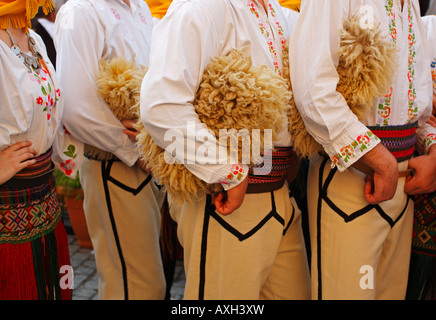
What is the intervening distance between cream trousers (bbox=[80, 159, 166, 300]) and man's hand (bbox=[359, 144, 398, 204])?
1035mm

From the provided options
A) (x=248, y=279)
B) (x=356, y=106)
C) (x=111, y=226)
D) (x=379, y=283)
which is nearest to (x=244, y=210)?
(x=248, y=279)

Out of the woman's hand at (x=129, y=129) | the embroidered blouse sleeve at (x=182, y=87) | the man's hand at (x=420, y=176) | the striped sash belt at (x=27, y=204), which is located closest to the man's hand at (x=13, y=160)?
the striped sash belt at (x=27, y=204)

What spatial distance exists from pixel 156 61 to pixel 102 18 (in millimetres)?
757

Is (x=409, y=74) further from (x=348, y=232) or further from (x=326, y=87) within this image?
(x=348, y=232)

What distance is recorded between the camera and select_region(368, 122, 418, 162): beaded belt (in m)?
1.50

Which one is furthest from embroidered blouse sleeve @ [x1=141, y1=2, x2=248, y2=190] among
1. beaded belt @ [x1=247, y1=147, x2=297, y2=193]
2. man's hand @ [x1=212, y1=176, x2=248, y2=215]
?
beaded belt @ [x1=247, y1=147, x2=297, y2=193]

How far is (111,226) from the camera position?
202cm

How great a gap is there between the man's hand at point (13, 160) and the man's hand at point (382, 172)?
45.4 inches

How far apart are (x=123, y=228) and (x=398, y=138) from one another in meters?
1.23

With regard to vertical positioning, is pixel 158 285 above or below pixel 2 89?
below

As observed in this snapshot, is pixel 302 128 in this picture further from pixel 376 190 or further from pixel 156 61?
pixel 156 61

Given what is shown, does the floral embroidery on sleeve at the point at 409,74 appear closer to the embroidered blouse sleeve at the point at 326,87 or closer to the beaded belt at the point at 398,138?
the beaded belt at the point at 398,138

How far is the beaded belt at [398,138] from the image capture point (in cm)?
150

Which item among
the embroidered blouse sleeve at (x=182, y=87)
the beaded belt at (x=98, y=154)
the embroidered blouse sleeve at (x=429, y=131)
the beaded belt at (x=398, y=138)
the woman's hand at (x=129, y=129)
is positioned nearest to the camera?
the embroidered blouse sleeve at (x=182, y=87)
